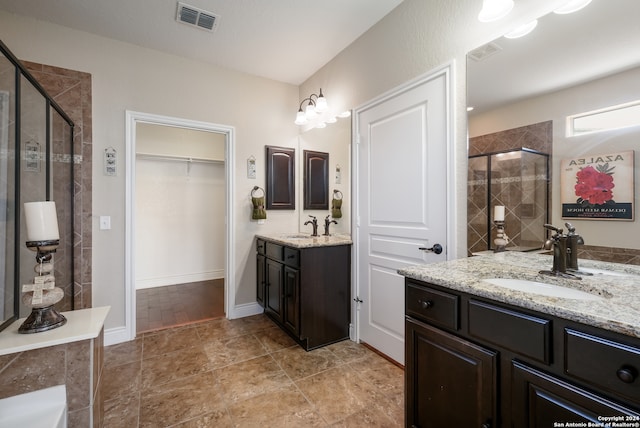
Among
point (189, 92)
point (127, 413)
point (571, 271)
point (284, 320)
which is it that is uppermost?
point (189, 92)

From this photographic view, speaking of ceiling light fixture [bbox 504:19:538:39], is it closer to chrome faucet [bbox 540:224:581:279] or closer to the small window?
the small window

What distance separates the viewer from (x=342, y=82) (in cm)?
276

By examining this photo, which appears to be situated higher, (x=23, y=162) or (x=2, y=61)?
(x=2, y=61)

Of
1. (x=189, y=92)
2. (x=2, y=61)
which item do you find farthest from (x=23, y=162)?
(x=189, y=92)

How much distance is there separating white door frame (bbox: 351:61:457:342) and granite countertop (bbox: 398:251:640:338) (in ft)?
0.95

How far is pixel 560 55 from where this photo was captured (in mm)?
1335

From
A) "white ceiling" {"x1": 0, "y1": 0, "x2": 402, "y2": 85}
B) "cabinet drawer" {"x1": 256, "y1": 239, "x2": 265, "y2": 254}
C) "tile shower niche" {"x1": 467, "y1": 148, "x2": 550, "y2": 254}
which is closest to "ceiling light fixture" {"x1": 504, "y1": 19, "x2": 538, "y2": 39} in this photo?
"tile shower niche" {"x1": 467, "y1": 148, "x2": 550, "y2": 254}

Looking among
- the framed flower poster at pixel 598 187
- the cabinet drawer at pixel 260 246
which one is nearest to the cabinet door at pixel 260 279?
the cabinet drawer at pixel 260 246

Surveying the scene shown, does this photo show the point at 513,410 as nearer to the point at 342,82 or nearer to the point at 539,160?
the point at 539,160

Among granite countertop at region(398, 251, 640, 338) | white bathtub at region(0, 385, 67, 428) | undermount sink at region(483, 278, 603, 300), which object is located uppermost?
granite countertop at region(398, 251, 640, 338)

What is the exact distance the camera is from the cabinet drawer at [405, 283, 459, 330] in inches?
44.1

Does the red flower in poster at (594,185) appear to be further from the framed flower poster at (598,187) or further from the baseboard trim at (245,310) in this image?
the baseboard trim at (245,310)

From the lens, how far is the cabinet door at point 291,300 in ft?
7.77

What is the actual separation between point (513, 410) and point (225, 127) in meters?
3.16
